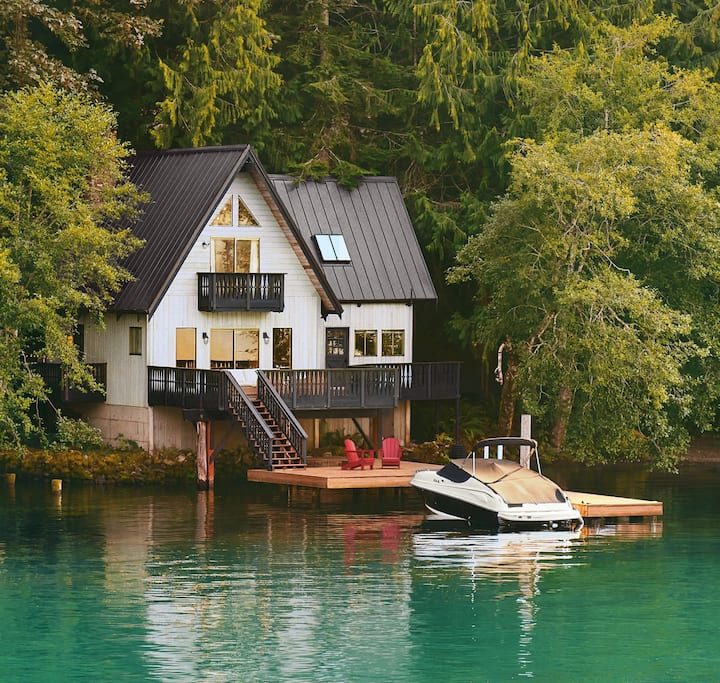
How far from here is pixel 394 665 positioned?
35.0 meters

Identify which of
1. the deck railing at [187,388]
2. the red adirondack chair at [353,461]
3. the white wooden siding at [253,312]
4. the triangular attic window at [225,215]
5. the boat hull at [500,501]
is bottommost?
the boat hull at [500,501]

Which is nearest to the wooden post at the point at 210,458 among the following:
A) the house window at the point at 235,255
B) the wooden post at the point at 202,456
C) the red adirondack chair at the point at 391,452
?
the wooden post at the point at 202,456

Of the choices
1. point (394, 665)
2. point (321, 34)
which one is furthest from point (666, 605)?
point (321, 34)

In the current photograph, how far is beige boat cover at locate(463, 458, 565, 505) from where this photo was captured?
50.6 m

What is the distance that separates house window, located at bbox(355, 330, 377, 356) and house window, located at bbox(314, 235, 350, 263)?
2.52 m

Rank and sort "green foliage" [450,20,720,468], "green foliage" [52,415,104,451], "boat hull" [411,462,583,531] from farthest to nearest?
"green foliage" [52,415,104,451] < "green foliage" [450,20,720,468] < "boat hull" [411,462,583,531]

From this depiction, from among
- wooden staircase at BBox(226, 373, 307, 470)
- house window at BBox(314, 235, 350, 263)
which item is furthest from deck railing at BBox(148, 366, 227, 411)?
house window at BBox(314, 235, 350, 263)

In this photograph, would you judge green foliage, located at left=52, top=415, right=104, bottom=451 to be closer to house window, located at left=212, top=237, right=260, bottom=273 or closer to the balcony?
the balcony

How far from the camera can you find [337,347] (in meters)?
64.4

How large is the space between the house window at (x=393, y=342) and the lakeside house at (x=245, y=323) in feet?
0.11

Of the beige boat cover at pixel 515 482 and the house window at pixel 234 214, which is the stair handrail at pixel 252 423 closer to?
the house window at pixel 234 214

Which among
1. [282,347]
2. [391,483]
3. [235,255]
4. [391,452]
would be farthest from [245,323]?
[391,483]

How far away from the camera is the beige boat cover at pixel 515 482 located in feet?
166

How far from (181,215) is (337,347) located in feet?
23.6
